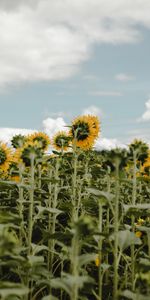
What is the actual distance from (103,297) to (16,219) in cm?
183

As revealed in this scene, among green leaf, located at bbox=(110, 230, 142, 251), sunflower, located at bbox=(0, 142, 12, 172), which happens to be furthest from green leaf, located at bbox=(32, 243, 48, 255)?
sunflower, located at bbox=(0, 142, 12, 172)

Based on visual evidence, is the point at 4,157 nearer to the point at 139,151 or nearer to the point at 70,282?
the point at 139,151

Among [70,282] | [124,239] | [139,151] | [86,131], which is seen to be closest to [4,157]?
[86,131]

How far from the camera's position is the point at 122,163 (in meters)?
3.08

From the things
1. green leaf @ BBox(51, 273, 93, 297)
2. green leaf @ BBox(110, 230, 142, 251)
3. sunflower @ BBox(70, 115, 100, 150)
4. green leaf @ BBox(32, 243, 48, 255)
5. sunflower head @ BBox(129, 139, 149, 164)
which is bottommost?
green leaf @ BBox(51, 273, 93, 297)

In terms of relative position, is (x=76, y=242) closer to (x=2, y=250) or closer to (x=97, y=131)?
(x=2, y=250)

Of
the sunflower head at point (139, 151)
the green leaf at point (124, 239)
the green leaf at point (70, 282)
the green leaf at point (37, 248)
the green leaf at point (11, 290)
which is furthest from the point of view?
the sunflower head at point (139, 151)

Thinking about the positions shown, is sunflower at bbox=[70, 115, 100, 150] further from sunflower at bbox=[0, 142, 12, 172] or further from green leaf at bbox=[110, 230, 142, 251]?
green leaf at bbox=[110, 230, 142, 251]

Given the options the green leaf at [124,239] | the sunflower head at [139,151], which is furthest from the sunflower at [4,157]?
the green leaf at [124,239]

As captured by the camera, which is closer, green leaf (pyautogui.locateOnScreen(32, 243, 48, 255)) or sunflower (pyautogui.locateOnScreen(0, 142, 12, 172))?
green leaf (pyautogui.locateOnScreen(32, 243, 48, 255))

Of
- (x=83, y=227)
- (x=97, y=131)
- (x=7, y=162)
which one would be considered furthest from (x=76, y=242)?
(x=97, y=131)

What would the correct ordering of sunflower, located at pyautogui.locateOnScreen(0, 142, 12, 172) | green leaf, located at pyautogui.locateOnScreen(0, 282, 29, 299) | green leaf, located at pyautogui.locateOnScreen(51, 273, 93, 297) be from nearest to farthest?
green leaf, located at pyautogui.locateOnScreen(0, 282, 29, 299), green leaf, located at pyautogui.locateOnScreen(51, 273, 93, 297), sunflower, located at pyautogui.locateOnScreen(0, 142, 12, 172)

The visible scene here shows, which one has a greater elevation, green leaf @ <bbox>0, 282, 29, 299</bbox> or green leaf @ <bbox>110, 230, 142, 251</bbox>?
green leaf @ <bbox>110, 230, 142, 251</bbox>

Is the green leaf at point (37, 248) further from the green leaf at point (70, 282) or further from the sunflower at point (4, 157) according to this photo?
the sunflower at point (4, 157)
